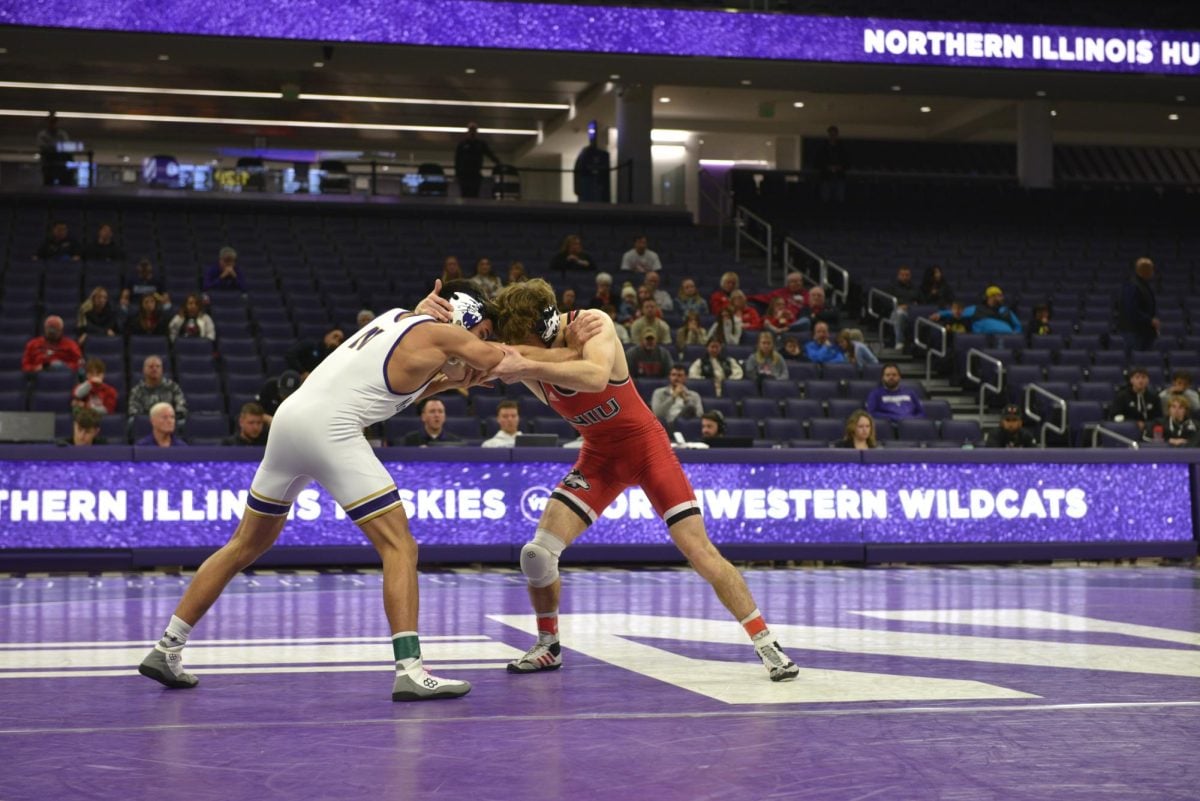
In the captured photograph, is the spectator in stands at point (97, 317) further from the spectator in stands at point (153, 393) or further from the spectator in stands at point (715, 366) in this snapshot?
the spectator in stands at point (715, 366)

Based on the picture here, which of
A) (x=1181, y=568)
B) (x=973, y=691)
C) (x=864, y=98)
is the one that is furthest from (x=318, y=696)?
(x=864, y=98)

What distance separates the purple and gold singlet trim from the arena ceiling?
1978cm

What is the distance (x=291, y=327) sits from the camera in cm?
1880

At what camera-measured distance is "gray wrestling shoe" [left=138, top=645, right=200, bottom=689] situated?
609cm

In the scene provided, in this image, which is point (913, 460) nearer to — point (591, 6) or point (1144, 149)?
point (591, 6)

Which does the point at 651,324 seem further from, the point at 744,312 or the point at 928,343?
the point at 928,343

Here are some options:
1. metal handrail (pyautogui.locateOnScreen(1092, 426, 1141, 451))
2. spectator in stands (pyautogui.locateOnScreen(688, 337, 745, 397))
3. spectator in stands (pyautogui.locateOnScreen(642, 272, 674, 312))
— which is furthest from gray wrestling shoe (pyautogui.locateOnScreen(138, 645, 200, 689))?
spectator in stands (pyautogui.locateOnScreen(642, 272, 674, 312))

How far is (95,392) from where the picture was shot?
14.6 metres

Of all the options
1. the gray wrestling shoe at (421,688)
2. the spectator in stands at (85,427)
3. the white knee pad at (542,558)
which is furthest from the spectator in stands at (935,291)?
the gray wrestling shoe at (421,688)

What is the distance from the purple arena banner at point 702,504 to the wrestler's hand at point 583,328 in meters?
6.41

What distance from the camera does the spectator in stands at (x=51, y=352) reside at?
1590 cm

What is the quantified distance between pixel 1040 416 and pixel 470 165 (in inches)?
489

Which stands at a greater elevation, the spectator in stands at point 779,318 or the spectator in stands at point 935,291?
the spectator in stands at point 935,291

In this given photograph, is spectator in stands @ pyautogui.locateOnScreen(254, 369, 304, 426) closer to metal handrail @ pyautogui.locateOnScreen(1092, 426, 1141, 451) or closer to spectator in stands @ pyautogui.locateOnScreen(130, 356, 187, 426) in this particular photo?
spectator in stands @ pyautogui.locateOnScreen(130, 356, 187, 426)
